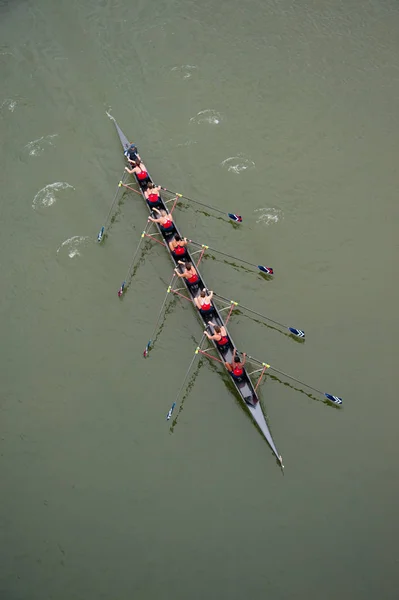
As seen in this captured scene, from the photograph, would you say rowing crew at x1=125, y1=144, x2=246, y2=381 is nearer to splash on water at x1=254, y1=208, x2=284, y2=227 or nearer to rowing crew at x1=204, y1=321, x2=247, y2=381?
rowing crew at x1=204, y1=321, x2=247, y2=381

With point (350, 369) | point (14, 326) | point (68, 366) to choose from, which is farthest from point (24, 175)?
point (350, 369)

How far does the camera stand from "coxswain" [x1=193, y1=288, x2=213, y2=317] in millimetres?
18688

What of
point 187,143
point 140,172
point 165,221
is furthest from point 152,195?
point 187,143

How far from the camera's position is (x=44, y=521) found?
654 inches

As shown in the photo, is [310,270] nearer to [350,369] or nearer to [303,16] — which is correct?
[350,369]

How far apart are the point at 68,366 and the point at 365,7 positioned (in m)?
19.3

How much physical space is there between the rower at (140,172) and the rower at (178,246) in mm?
3228

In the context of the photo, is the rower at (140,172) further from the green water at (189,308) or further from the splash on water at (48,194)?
the splash on water at (48,194)

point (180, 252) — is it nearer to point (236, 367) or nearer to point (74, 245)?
point (74, 245)

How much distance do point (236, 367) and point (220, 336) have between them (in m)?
1.13

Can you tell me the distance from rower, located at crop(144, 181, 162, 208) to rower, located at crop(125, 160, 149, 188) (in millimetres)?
689

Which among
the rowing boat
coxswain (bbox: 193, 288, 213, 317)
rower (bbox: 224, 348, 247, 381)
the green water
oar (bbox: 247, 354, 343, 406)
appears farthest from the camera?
coxswain (bbox: 193, 288, 213, 317)

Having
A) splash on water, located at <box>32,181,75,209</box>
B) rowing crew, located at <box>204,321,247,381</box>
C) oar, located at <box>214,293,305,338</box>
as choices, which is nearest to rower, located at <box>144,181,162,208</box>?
splash on water, located at <box>32,181,75,209</box>

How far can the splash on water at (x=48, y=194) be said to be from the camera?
22.1 metres
